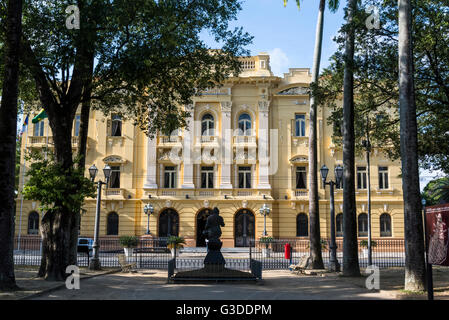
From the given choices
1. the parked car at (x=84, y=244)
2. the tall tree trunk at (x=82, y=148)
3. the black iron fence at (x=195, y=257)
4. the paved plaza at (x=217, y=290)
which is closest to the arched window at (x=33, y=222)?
the black iron fence at (x=195, y=257)

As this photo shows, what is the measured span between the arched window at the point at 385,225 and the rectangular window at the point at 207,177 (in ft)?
46.5

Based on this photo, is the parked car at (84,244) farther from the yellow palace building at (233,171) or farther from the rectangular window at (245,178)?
the rectangular window at (245,178)

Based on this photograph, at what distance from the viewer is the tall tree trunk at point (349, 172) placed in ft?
55.3

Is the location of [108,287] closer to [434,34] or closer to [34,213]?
[434,34]

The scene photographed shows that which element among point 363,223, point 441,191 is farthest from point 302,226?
point 441,191

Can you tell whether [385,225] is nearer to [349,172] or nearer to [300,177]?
[300,177]

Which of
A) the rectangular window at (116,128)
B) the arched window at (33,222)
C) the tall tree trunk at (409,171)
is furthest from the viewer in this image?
the rectangular window at (116,128)

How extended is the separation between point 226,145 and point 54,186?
914 inches

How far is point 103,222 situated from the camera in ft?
121

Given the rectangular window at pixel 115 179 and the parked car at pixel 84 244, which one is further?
the rectangular window at pixel 115 179

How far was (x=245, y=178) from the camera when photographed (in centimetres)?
3691

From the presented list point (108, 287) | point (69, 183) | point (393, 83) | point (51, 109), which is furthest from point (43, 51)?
point (393, 83)

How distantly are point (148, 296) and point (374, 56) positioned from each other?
12.9m

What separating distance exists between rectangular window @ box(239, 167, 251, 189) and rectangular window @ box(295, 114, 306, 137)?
5.23 m
